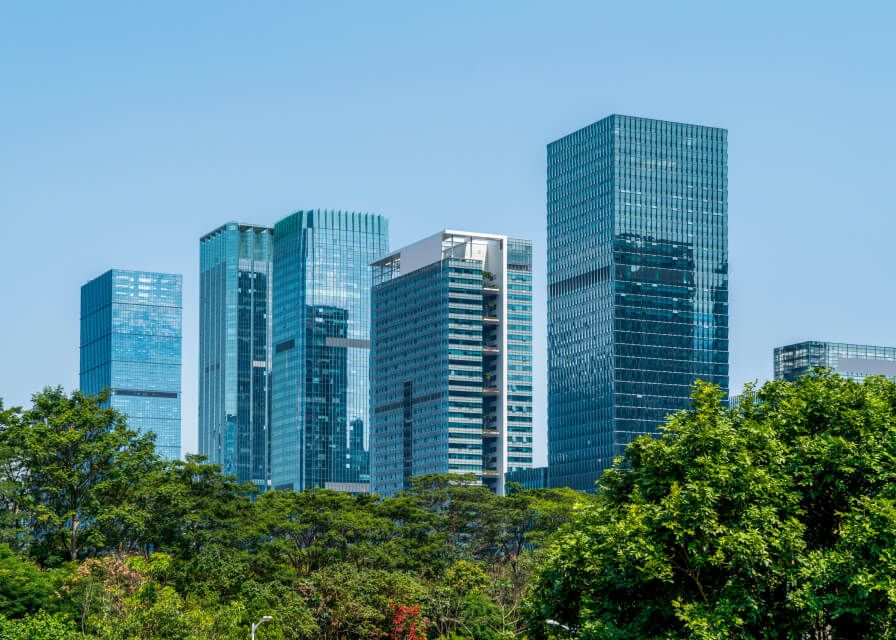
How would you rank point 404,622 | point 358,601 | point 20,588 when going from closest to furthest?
1. point 20,588
2. point 358,601
3. point 404,622

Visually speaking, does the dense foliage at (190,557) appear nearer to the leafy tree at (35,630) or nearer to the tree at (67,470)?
the tree at (67,470)

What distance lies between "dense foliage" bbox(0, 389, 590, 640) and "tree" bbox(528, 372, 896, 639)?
30.2 m

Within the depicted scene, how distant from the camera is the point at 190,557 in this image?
3632 inches

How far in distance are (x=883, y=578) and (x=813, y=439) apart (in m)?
5.76

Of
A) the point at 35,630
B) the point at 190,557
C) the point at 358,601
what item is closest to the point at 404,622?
the point at 358,601

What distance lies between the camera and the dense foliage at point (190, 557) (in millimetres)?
78562

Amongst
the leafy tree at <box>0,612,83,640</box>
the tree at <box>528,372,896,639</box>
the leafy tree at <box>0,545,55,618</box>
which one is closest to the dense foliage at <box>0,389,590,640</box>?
the leafy tree at <box>0,545,55,618</box>

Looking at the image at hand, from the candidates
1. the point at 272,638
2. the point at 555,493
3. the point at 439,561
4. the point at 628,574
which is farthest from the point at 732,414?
the point at 555,493

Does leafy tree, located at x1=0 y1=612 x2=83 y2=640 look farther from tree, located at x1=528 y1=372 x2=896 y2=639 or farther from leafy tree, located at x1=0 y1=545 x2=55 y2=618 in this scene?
tree, located at x1=528 y1=372 x2=896 y2=639

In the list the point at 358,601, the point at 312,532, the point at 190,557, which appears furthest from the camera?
the point at 312,532

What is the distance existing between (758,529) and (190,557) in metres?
56.9

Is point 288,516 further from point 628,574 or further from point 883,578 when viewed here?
point 883,578

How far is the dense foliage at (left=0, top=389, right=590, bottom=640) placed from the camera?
Result: 7856cm

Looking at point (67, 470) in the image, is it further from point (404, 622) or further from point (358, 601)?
point (404, 622)
